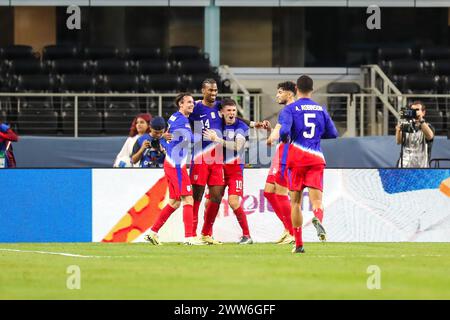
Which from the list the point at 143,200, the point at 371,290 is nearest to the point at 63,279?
the point at 371,290

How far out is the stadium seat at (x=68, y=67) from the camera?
30328mm

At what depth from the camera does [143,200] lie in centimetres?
2003

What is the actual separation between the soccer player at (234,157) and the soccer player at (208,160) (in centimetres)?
11

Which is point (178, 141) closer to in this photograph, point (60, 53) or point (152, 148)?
point (152, 148)

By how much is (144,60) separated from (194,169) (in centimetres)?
1292

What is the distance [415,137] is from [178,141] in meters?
5.50

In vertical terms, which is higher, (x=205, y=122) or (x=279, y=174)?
(x=205, y=122)

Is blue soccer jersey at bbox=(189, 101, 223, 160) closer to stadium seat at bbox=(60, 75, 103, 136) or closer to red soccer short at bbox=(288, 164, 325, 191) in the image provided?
red soccer short at bbox=(288, 164, 325, 191)

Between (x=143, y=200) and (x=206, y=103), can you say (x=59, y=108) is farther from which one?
(x=206, y=103)

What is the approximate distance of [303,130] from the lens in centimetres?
1580

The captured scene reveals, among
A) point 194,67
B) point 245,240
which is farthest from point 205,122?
point 194,67

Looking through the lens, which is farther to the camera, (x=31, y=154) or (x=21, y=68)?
(x=21, y=68)

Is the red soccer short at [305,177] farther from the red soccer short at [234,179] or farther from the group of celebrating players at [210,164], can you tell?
the red soccer short at [234,179]

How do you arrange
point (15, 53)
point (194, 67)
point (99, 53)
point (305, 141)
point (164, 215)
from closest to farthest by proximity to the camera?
1. point (305, 141)
2. point (164, 215)
3. point (194, 67)
4. point (15, 53)
5. point (99, 53)
